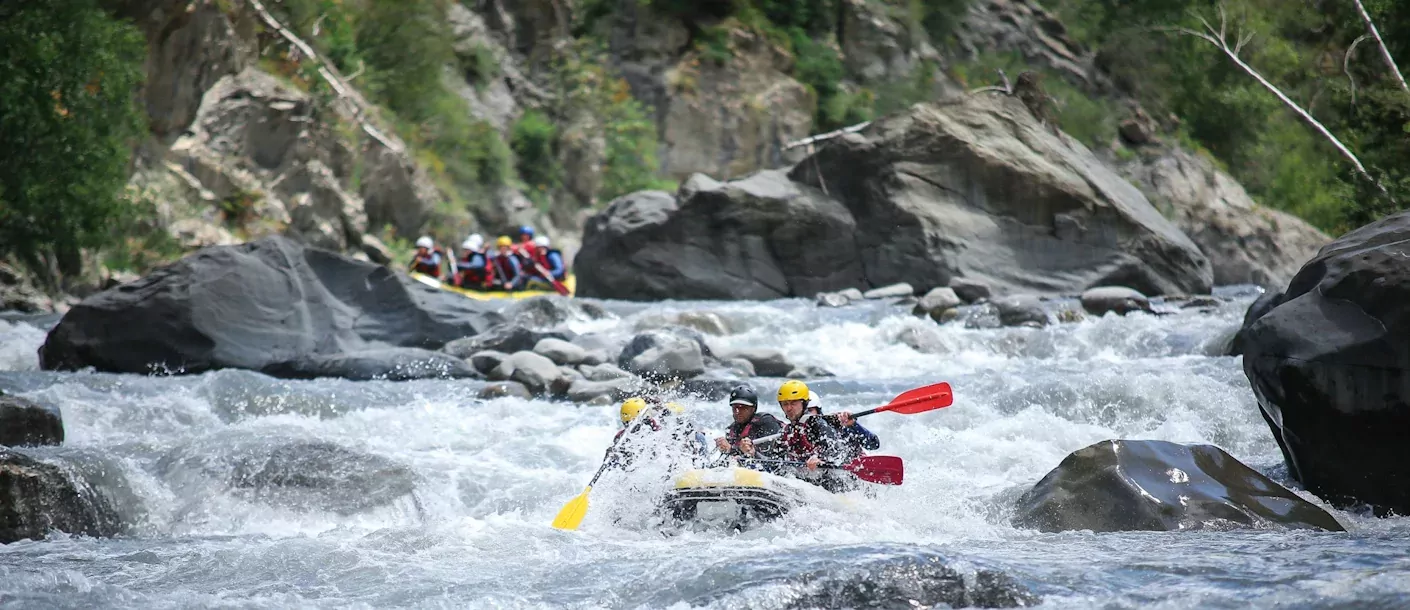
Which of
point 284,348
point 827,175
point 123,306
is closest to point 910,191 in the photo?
point 827,175

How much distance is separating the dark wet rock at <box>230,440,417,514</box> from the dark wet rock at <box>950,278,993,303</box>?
9.60 m

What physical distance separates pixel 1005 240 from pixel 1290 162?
17293 millimetres

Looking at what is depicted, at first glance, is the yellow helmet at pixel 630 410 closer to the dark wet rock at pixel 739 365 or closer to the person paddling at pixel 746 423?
the person paddling at pixel 746 423

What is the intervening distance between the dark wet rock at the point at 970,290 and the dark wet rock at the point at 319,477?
960 centimetres

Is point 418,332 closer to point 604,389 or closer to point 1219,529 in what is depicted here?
point 604,389

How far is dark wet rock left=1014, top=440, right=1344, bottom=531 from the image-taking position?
5375 millimetres

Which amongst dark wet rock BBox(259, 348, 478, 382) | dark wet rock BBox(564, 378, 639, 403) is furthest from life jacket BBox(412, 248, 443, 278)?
dark wet rock BBox(564, 378, 639, 403)

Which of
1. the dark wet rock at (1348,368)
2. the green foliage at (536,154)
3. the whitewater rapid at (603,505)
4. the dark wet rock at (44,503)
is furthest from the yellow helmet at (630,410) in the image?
the green foliage at (536,154)

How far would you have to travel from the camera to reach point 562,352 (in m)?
10.2

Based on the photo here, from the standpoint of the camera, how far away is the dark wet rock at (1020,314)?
12.1 m

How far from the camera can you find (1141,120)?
95.9ft

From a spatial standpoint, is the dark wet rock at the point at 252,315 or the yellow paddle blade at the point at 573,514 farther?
the dark wet rock at the point at 252,315

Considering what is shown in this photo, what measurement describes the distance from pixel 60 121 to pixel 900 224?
1066 cm

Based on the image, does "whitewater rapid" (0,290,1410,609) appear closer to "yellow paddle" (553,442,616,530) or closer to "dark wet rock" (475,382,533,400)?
"yellow paddle" (553,442,616,530)
